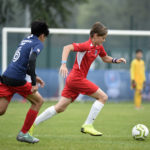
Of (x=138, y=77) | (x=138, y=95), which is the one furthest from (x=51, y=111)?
(x=138, y=77)

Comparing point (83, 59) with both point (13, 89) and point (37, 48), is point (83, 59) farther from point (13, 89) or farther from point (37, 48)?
point (13, 89)

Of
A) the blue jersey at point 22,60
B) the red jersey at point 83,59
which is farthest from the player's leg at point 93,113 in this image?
the blue jersey at point 22,60

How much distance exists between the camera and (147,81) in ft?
60.0

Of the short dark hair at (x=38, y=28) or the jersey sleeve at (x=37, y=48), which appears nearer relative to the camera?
the jersey sleeve at (x=37, y=48)

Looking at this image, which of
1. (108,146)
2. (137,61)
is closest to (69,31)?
(137,61)

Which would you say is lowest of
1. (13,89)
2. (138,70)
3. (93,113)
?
(138,70)

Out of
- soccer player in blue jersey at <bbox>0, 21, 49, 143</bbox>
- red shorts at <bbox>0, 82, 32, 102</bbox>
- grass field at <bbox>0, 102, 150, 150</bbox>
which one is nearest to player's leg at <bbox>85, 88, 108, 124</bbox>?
grass field at <bbox>0, 102, 150, 150</bbox>

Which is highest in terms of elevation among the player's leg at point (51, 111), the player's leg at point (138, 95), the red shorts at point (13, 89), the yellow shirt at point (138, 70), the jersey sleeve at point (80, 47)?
the jersey sleeve at point (80, 47)

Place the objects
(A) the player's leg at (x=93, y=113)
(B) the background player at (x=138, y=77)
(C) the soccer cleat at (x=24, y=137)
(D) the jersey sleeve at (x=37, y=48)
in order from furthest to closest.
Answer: (B) the background player at (x=138, y=77), (A) the player's leg at (x=93, y=113), (C) the soccer cleat at (x=24, y=137), (D) the jersey sleeve at (x=37, y=48)

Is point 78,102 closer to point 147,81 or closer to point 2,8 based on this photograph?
point 147,81

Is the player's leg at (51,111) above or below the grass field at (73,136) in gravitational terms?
above

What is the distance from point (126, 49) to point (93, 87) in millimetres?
13110

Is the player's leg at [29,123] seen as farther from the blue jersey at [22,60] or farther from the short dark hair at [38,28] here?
the short dark hair at [38,28]

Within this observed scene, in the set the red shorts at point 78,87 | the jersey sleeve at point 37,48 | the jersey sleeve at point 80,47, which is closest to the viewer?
the jersey sleeve at point 37,48
